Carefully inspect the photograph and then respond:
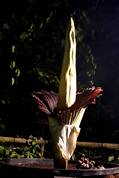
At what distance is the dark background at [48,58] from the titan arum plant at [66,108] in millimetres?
2592

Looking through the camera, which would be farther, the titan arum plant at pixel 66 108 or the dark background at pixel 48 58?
the dark background at pixel 48 58

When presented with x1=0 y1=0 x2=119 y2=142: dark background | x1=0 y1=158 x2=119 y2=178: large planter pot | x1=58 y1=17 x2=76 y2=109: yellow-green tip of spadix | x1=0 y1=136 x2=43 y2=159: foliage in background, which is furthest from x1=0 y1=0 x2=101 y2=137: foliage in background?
x1=0 y1=158 x2=119 y2=178: large planter pot

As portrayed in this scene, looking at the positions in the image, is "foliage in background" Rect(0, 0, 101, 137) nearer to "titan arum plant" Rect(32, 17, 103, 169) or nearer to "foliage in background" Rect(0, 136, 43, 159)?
"foliage in background" Rect(0, 136, 43, 159)

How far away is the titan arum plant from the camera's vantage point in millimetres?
2508

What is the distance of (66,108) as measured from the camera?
250 centimetres

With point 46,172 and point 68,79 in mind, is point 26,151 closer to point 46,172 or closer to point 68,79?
point 68,79

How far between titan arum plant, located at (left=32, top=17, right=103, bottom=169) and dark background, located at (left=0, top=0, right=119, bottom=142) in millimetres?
2592

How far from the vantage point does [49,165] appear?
262 centimetres

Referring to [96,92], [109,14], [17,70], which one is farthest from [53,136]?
[109,14]

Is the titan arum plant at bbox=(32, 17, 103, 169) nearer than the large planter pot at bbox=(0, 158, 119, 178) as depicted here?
No

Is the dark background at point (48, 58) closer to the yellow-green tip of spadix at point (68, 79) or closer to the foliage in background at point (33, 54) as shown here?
the foliage in background at point (33, 54)

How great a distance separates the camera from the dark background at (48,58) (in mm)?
5238

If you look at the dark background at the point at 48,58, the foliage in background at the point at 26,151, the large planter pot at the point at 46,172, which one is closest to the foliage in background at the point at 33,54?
the dark background at the point at 48,58

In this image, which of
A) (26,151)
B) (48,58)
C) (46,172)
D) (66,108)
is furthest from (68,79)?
(48,58)
